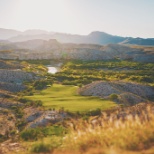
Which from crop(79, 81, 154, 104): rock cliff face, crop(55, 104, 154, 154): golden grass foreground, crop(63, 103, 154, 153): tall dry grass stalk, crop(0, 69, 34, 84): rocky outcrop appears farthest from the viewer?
crop(0, 69, 34, 84): rocky outcrop

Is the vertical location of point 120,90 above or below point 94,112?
below

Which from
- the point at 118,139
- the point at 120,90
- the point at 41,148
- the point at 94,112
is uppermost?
the point at 118,139

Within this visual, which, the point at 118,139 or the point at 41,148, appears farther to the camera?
the point at 41,148

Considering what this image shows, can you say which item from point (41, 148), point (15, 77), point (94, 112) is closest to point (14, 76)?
point (15, 77)

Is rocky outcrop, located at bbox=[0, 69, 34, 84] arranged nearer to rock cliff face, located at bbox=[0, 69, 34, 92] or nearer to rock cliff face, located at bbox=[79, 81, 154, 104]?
rock cliff face, located at bbox=[0, 69, 34, 92]

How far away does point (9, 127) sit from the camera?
1346 inches

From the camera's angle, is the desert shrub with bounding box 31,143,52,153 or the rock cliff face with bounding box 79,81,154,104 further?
the rock cliff face with bounding box 79,81,154,104

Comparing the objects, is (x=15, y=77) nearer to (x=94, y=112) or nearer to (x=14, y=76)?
(x=14, y=76)

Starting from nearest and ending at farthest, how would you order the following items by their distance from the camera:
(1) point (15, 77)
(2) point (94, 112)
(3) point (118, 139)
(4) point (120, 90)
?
(3) point (118, 139) → (2) point (94, 112) → (4) point (120, 90) → (1) point (15, 77)

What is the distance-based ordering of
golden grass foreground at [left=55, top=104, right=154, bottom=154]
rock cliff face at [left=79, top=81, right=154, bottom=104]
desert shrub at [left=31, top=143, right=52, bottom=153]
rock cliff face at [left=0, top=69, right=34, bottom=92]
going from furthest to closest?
rock cliff face at [left=0, top=69, right=34, bottom=92] → rock cliff face at [left=79, top=81, right=154, bottom=104] → desert shrub at [left=31, top=143, right=52, bottom=153] → golden grass foreground at [left=55, top=104, right=154, bottom=154]

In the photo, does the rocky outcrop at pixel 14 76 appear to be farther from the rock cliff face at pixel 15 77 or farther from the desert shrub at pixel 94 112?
the desert shrub at pixel 94 112

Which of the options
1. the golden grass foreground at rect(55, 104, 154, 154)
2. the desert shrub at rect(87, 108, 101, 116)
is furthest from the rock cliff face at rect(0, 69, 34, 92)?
the golden grass foreground at rect(55, 104, 154, 154)

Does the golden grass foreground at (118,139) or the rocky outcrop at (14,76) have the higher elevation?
the golden grass foreground at (118,139)

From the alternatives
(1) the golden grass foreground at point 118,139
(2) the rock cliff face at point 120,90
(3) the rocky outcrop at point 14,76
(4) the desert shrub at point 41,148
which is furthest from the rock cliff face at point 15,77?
(1) the golden grass foreground at point 118,139
